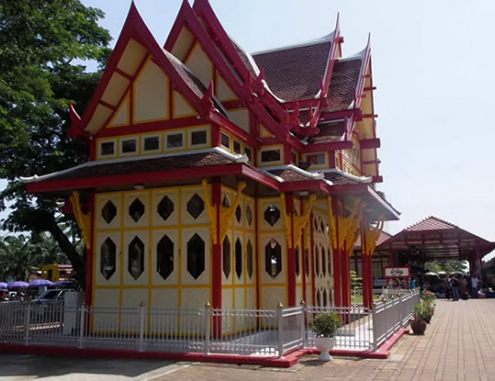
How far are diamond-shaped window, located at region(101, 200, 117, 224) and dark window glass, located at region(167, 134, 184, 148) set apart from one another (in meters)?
2.33

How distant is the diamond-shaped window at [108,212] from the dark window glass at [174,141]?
2.33 meters

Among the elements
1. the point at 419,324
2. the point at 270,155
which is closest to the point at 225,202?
the point at 270,155

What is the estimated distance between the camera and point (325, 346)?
10.9 m

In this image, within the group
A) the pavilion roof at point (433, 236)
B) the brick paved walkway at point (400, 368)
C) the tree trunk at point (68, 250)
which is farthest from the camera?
the pavilion roof at point (433, 236)

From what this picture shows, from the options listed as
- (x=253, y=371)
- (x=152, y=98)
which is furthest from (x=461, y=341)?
(x=152, y=98)

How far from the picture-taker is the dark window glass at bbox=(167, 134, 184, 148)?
14216 mm

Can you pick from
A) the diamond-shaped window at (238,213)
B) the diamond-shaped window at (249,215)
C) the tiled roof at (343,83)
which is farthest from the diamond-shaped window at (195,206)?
the tiled roof at (343,83)

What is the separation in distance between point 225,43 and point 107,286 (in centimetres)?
925

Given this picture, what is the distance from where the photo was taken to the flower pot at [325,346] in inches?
428

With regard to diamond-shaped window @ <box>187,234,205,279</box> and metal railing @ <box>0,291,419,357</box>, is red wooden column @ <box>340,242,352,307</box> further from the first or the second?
diamond-shaped window @ <box>187,234,205,279</box>

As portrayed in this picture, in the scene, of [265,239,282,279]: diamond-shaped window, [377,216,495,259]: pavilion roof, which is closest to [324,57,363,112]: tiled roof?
[265,239,282,279]: diamond-shaped window

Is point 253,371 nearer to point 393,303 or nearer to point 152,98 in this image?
point 393,303

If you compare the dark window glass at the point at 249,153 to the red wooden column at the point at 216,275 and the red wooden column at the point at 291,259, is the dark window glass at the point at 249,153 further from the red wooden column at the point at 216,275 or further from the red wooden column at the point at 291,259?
the red wooden column at the point at 216,275

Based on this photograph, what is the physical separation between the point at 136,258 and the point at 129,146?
3292 mm
